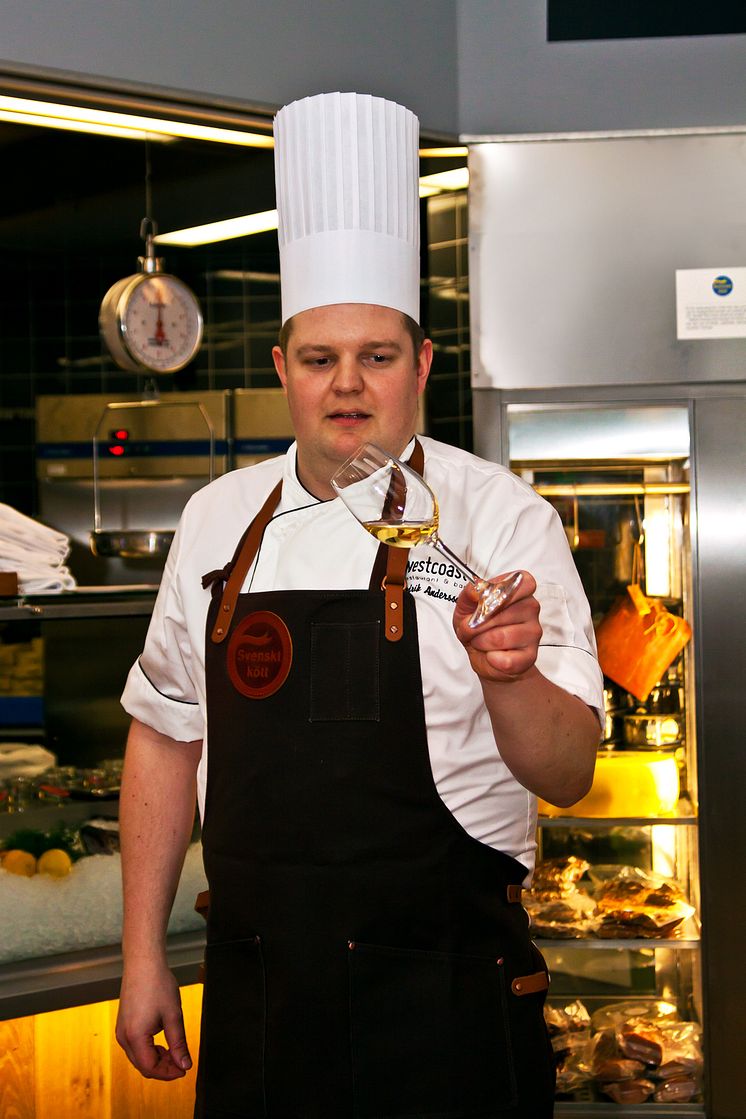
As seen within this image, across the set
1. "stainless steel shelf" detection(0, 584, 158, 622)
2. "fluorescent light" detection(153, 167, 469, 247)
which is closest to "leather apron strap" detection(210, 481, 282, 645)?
"stainless steel shelf" detection(0, 584, 158, 622)

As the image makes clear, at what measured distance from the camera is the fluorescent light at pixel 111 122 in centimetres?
235

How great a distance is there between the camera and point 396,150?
71.9 inches

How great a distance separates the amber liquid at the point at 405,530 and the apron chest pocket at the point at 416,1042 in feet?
1.92

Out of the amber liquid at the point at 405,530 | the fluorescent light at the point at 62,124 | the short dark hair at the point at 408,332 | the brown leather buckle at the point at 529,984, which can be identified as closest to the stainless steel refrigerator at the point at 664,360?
the fluorescent light at the point at 62,124

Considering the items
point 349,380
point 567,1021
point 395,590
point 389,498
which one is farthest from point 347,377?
point 567,1021

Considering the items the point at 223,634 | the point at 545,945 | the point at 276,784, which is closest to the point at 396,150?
the point at 223,634

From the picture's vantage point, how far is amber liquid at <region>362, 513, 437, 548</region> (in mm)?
1220

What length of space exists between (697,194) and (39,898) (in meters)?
2.04

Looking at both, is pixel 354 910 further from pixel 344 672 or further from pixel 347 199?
pixel 347 199

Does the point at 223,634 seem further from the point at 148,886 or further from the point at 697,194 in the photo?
the point at 697,194

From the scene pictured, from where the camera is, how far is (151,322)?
11.4ft

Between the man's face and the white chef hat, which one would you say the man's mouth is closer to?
the man's face

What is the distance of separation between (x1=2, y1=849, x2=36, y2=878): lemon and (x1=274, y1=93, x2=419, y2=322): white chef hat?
1269 millimetres

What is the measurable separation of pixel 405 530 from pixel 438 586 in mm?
408
